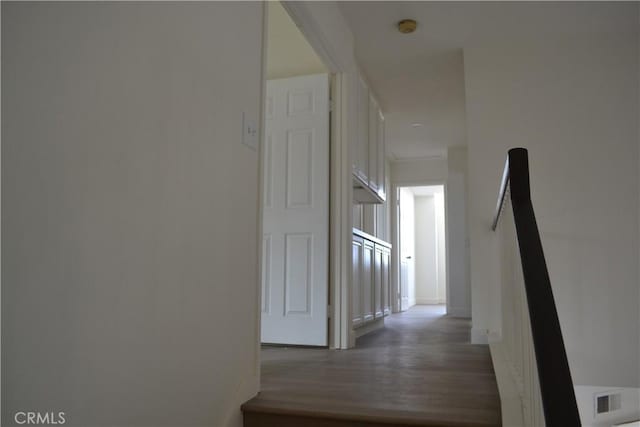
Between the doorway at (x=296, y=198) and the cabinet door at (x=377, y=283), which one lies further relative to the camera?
the cabinet door at (x=377, y=283)

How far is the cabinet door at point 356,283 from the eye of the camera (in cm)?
374

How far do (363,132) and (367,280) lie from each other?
128 centimetres

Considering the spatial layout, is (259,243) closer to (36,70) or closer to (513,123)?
(36,70)

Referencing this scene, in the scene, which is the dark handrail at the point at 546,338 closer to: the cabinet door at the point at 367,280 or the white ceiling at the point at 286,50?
the white ceiling at the point at 286,50

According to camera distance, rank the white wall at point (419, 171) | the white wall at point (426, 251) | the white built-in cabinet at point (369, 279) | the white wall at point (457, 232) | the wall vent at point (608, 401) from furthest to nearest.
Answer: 1. the white wall at point (426, 251)
2. the white wall at point (419, 171)
3. the white wall at point (457, 232)
4. the white built-in cabinet at point (369, 279)
5. the wall vent at point (608, 401)

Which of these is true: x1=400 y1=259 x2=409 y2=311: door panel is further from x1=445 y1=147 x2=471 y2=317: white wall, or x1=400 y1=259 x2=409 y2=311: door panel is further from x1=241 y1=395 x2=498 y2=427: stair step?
x1=241 y1=395 x2=498 y2=427: stair step

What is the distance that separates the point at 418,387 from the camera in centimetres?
221

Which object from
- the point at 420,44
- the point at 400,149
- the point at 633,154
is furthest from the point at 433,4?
the point at 400,149

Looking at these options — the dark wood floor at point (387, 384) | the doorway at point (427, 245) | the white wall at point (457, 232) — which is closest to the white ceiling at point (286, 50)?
the dark wood floor at point (387, 384)

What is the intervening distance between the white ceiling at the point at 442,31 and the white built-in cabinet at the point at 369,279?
5.14 ft

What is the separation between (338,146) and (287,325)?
1339mm

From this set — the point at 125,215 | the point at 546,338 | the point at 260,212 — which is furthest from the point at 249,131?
the point at 546,338

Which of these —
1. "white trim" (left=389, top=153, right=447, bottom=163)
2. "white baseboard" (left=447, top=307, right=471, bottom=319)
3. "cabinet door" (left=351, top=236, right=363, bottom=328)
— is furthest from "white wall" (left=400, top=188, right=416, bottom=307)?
"cabinet door" (left=351, top=236, right=363, bottom=328)

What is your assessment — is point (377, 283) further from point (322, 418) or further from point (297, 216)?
point (322, 418)
